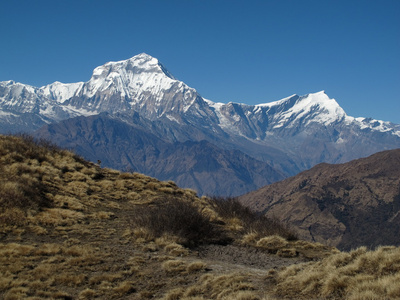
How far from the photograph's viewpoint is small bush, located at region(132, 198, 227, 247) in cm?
1572

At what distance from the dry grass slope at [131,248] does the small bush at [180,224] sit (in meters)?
0.05

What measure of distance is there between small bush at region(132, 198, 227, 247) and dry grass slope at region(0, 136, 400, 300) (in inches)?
1.8

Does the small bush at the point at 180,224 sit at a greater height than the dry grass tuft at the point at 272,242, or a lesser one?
greater

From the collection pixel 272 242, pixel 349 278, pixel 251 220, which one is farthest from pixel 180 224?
pixel 349 278

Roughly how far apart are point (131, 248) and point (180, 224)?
8.49 ft

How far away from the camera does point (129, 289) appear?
33.9ft

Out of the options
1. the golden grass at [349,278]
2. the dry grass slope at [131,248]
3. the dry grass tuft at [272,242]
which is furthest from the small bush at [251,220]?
the golden grass at [349,278]

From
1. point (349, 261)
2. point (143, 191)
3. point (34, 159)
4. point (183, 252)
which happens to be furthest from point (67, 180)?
point (349, 261)

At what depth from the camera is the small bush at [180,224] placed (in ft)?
51.6

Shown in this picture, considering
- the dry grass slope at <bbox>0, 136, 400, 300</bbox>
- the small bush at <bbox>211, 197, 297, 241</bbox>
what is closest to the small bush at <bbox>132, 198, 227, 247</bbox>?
the dry grass slope at <bbox>0, 136, 400, 300</bbox>

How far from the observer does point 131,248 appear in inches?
565

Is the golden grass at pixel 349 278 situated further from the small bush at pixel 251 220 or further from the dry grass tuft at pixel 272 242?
the small bush at pixel 251 220

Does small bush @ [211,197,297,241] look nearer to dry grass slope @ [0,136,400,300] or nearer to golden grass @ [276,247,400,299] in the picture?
dry grass slope @ [0,136,400,300]

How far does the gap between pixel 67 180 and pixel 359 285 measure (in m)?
17.5
